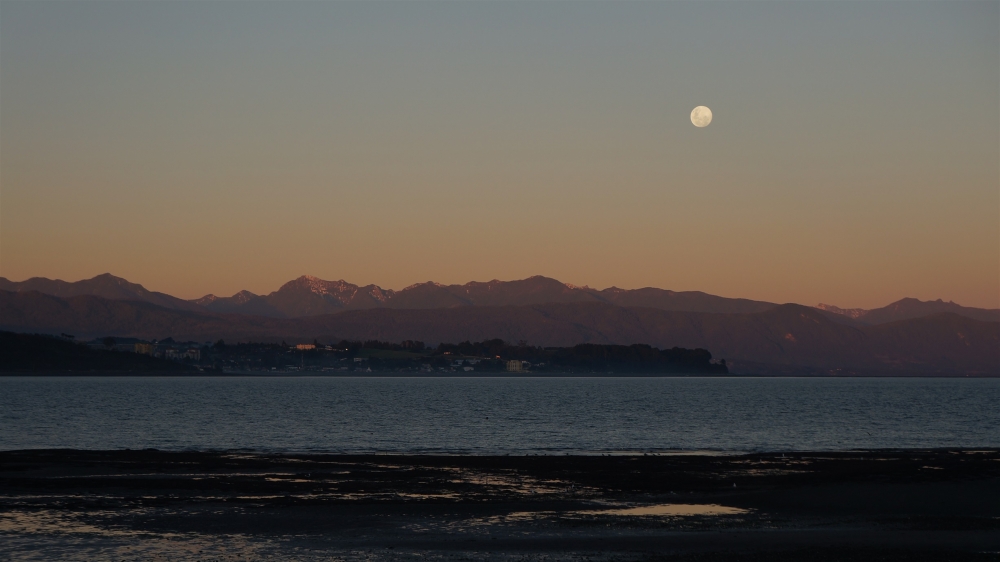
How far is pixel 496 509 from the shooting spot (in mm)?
34844

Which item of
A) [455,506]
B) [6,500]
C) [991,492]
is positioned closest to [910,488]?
[991,492]

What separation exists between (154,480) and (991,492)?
3447 cm

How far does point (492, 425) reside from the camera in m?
86.4

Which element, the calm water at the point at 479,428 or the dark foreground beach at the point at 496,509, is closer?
the dark foreground beach at the point at 496,509

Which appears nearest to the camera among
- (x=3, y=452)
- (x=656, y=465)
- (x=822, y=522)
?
(x=822, y=522)

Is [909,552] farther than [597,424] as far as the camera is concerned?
No

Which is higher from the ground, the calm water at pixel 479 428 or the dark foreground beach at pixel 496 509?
the calm water at pixel 479 428

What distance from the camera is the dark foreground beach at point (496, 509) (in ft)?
89.4

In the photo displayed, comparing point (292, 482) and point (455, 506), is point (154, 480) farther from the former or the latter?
point (455, 506)

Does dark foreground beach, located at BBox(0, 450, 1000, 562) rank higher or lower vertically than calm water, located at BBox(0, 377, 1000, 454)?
lower

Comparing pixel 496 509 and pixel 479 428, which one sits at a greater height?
pixel 479 428

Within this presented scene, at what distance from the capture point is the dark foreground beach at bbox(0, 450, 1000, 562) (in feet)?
89.4

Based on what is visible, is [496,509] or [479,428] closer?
[496,509]

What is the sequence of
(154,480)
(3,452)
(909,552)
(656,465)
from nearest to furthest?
(909,552) → (154,480) → (656,465) → (3,452)
